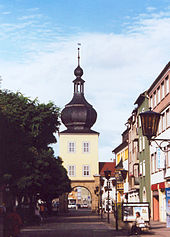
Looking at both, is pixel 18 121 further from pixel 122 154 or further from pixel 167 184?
pixel 122 154

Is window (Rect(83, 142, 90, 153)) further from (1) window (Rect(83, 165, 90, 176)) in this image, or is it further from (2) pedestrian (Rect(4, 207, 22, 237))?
(2) pedestrian (Rect(4, 207, 22, 237))

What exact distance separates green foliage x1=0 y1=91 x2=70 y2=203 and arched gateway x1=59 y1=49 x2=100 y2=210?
49588mm

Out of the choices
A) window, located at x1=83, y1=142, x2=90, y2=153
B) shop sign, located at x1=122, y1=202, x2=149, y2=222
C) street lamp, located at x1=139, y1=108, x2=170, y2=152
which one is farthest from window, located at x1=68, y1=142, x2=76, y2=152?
street lamp, located at x1=139, y1=108, x2=170, y2=152

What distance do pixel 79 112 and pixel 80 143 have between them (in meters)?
5.56

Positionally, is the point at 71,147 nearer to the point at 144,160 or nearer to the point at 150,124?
the point at 144,160

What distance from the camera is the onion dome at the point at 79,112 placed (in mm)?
98562

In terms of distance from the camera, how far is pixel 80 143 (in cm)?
9744

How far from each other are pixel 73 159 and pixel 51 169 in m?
51.7

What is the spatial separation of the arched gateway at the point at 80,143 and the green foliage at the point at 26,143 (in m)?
49.6

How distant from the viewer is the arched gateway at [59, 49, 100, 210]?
9606 cm

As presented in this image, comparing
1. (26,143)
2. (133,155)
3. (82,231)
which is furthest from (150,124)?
(133,155)

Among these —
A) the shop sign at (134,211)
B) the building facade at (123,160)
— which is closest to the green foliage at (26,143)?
the shop sign at (134,211)

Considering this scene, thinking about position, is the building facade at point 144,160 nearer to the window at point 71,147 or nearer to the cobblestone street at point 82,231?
the cobblestone street at point 82,231

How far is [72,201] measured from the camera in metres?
148
